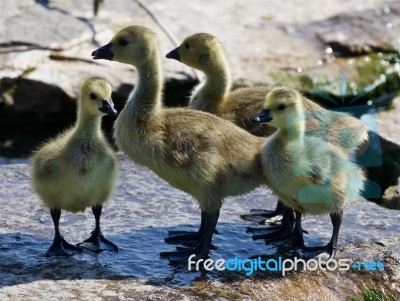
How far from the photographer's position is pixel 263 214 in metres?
6.76

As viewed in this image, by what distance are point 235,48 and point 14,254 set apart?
548 cm

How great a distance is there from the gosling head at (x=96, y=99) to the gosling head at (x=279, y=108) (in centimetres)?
97

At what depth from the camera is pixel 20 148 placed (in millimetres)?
9094

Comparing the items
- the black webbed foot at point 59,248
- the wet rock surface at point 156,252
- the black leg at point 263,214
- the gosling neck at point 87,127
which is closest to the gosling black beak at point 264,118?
the wet rock surface at point 156,252

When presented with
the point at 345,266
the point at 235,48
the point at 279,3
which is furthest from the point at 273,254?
the point at 279,3

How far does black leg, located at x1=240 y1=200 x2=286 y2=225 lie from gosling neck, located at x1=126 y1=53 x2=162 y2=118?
1.22 m

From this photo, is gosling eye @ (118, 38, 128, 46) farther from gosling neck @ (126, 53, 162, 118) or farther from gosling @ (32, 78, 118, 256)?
gosling @ (32, 78, 118, 256)

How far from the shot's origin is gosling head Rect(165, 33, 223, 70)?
695cm

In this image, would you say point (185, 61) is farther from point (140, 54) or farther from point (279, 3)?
point (279, 3)

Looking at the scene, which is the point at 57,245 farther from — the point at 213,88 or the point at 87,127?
the point at 213,88

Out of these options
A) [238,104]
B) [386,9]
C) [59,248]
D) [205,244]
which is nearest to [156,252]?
[205,244]

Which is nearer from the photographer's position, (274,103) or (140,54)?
(274,103)

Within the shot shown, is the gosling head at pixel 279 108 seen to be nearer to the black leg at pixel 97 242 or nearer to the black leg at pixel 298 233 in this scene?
A: the black leg at pixel 298 233

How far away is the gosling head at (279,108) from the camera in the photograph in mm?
5648
